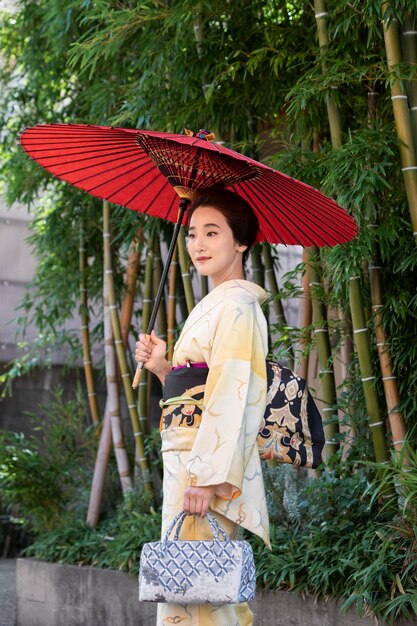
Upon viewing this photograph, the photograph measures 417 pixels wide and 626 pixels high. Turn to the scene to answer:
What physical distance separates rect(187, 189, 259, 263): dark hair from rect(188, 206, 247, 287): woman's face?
0.06 ft

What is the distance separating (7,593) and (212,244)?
185 inches

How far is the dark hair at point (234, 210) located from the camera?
2.97 meters

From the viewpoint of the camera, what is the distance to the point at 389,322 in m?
4.08

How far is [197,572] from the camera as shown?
8.29 feet

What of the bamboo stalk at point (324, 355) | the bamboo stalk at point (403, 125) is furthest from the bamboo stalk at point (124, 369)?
the bamboo stalk at point (403, 125)

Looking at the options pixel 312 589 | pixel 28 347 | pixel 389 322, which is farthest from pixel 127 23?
pixel 28 347

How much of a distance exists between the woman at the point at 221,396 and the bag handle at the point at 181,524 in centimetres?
4

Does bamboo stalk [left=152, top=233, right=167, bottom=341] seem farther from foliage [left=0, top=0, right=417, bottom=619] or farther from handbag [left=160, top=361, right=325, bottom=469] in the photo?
handbag [left=160, top=361, right=325, bottom=469]

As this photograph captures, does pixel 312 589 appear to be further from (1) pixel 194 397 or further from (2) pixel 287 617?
(1) pixel 194 397

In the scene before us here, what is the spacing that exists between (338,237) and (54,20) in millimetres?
3218

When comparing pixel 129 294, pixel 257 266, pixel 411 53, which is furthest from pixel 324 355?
pixel 129 294

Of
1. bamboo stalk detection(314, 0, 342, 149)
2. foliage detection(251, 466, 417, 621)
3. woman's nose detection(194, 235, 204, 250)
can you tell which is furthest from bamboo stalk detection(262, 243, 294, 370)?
woman's nose detection(194, 235, 204, 250)

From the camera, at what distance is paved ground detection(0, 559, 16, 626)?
602 cm

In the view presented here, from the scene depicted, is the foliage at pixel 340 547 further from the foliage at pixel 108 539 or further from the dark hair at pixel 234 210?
the dark hair at pixel 234 210
